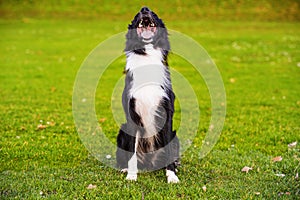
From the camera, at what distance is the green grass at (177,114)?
5031 mm

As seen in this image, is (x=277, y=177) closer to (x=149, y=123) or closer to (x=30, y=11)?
(x=149, y=123)

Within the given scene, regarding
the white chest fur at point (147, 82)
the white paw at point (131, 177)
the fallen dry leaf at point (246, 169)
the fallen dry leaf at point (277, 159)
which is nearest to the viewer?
the white chest fur at point (147, 82)

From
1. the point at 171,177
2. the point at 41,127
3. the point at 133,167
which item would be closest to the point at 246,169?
the point at 171,177

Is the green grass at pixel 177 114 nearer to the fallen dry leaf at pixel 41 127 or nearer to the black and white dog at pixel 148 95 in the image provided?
the fallen dry leaf at pixel 41 127

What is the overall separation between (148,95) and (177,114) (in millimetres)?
4165

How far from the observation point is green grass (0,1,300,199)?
5031mm

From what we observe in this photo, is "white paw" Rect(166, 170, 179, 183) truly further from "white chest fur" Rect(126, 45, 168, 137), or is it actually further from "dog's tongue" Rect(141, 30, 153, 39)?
"dog's tongue" Rect(141, 30, 153, 39)

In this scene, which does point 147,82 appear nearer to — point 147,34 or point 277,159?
point 147,34

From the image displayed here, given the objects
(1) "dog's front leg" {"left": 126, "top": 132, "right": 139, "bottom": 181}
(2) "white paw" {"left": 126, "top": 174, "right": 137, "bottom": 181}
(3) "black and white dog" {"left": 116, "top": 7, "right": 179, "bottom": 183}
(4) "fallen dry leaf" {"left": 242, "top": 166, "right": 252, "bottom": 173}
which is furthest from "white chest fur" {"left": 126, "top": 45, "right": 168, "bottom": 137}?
(4) "fallen dry leaf" {"left": 242, "top": 166, "right": 252, "bottom": 173}

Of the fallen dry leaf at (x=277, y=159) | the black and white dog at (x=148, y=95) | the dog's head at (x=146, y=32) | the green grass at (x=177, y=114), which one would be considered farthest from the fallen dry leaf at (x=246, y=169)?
the dog's head at (x=146, y=32)

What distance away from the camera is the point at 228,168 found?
229 inches

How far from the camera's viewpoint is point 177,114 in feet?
30.5

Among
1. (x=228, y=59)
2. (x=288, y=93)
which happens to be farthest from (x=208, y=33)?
(x=288, y=93)

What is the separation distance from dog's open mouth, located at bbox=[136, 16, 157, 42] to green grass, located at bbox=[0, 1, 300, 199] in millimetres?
1864
